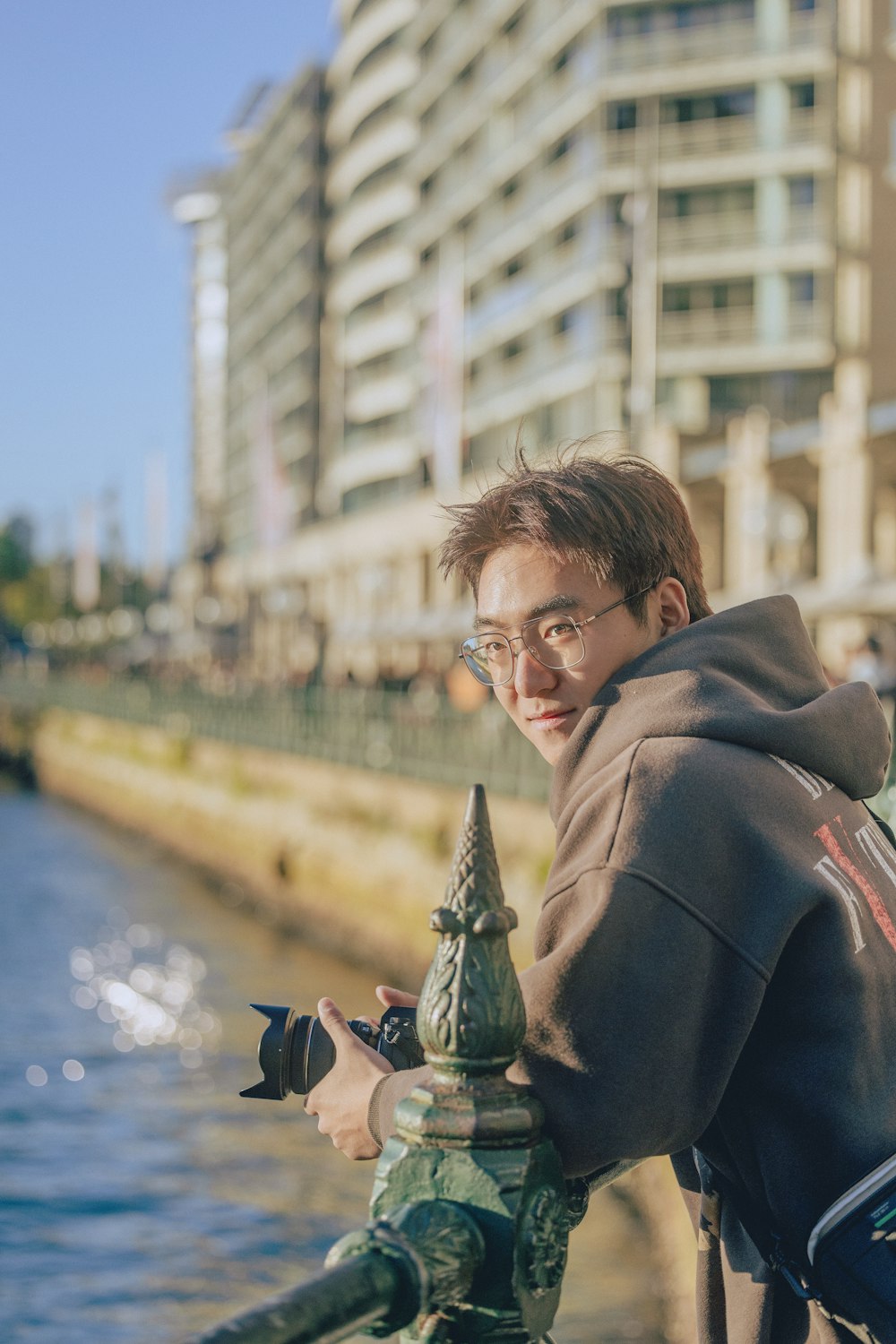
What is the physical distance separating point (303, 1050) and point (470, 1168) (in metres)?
0.52

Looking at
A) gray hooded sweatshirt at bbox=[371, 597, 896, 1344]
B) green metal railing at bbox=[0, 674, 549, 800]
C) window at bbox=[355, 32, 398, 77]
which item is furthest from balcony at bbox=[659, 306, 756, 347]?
gray hooded sweatshirt at bbox=[371, 597, 896, 1344]

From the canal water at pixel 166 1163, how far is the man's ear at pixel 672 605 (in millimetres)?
3457

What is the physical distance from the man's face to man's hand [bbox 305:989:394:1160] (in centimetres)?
45

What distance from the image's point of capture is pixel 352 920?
2252cm

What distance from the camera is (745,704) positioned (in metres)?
1.90

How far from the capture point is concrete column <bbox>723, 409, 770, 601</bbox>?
33.2m

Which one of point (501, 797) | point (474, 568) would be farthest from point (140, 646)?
point (474, 568)

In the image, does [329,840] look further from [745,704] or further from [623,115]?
[623,115]

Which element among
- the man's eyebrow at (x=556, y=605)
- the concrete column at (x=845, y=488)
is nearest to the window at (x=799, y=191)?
the concrete column at (x=845, y=488)

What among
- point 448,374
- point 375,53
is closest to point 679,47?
point 448,374

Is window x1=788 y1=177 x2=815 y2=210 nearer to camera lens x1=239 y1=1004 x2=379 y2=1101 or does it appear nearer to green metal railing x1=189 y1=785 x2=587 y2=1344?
camera lens x1=239 y1=1004 x2=379 y2=1101

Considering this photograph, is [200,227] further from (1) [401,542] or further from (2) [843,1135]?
(2) [843,1135]

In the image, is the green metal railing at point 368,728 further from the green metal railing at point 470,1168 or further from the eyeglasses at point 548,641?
the green metal railing at point 470,1168

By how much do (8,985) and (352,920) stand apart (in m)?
4.68
